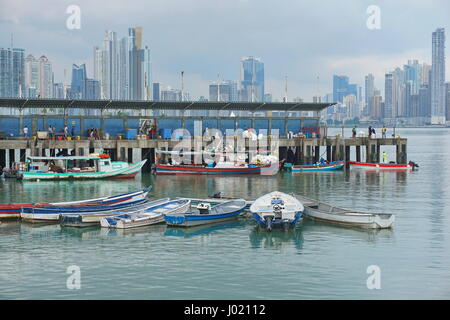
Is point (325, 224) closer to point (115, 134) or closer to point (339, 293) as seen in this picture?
point (339, 293)

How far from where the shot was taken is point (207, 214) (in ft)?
115

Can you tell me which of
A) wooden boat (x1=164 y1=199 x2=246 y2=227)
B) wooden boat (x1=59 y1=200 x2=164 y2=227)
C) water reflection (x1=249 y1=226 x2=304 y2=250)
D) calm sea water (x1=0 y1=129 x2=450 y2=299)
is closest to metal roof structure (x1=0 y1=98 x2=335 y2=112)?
wooden boat (x1=164 y1=199 x2=246 y2=227)

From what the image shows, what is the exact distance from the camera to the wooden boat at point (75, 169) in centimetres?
5878

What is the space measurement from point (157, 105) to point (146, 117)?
212 centimetres

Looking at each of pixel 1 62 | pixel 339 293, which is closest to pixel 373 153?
pixel 339 293

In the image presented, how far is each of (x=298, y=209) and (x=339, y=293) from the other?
1187cm

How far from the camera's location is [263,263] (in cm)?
2673

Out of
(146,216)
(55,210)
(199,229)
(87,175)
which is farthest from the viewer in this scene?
(87,175)

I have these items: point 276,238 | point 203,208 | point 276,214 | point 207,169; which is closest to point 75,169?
point 207,169

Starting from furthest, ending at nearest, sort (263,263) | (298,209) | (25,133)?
(25,133) → (298,209) → (263,263)

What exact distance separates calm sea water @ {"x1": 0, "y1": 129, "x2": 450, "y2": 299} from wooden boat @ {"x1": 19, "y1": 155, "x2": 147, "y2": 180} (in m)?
24.4

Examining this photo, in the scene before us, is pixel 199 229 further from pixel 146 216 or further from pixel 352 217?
pixel 352 217

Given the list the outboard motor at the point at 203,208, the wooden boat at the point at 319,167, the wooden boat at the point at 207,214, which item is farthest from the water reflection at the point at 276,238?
the wooden boat at the point at 319,167
